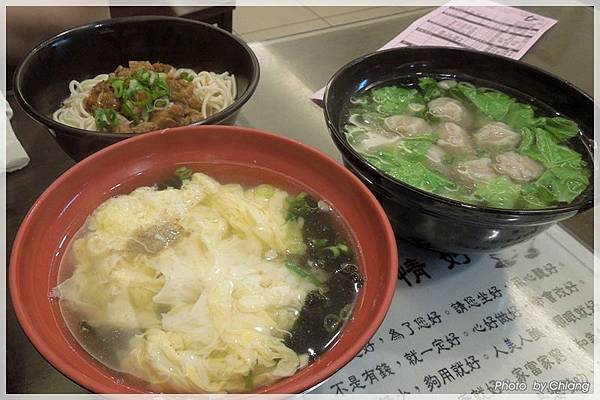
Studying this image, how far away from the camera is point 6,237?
4.26ft

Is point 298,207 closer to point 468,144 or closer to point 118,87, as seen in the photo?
point 468,144

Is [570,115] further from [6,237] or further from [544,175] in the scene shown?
[6,237]

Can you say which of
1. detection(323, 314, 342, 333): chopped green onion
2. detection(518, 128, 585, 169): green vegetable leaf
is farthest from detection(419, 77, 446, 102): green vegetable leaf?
detection(323, 314, 342, 333): chopped green onion

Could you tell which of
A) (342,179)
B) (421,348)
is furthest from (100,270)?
(421,348)

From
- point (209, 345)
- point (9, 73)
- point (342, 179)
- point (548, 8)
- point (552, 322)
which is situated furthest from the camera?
point (548, 8)

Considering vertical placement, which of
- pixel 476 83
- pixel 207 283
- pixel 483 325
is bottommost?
pixel 483 325

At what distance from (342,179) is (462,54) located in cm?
73

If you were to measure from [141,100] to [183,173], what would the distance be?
1.48 feet

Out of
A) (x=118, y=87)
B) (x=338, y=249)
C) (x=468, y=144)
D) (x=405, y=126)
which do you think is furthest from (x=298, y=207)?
(x=118, y=87)

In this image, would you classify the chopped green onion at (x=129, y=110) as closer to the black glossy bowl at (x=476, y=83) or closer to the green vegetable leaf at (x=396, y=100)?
the black glossy bowl at (x=476, y=83)

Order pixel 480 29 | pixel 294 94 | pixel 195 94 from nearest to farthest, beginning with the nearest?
pixel 195 94
pixel 294 94
pixel 480 29

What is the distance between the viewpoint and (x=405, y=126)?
1.47m

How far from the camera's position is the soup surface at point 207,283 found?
2.87ft

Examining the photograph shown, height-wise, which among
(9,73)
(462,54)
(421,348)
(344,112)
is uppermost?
(462,54)
